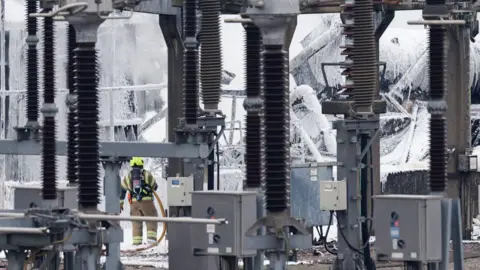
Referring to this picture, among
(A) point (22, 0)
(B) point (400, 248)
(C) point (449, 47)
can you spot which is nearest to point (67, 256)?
(B) point (400, 248)

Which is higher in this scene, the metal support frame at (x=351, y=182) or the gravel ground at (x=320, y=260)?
the metal support frame at (x=351, y=182)

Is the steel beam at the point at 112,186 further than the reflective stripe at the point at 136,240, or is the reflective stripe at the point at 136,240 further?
the reflective stripe at the point at 136,240

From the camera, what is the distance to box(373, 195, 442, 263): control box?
57.3ft

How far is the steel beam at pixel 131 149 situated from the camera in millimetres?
21047

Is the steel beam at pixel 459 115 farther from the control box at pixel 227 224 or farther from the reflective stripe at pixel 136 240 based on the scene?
the control box at pixel 227 224

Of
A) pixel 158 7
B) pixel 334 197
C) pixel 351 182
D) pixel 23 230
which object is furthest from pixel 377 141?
pixel 23 230

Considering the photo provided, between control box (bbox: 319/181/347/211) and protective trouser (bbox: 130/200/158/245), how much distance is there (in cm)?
583

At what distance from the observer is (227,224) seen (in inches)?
680

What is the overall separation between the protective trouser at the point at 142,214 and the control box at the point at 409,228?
9.13 meters

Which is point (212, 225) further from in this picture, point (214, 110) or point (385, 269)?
point (385, 269)

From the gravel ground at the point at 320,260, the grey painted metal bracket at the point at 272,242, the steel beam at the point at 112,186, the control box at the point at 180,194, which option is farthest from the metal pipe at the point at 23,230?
the gravel ground at the point at 320,260

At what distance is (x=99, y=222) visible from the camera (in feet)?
54.7

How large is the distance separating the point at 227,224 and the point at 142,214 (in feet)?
31.0

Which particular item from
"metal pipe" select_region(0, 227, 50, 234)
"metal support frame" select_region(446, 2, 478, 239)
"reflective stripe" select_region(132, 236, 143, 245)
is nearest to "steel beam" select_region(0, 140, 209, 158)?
"reflective stripe" select_region(132, 236, 143, 245)
